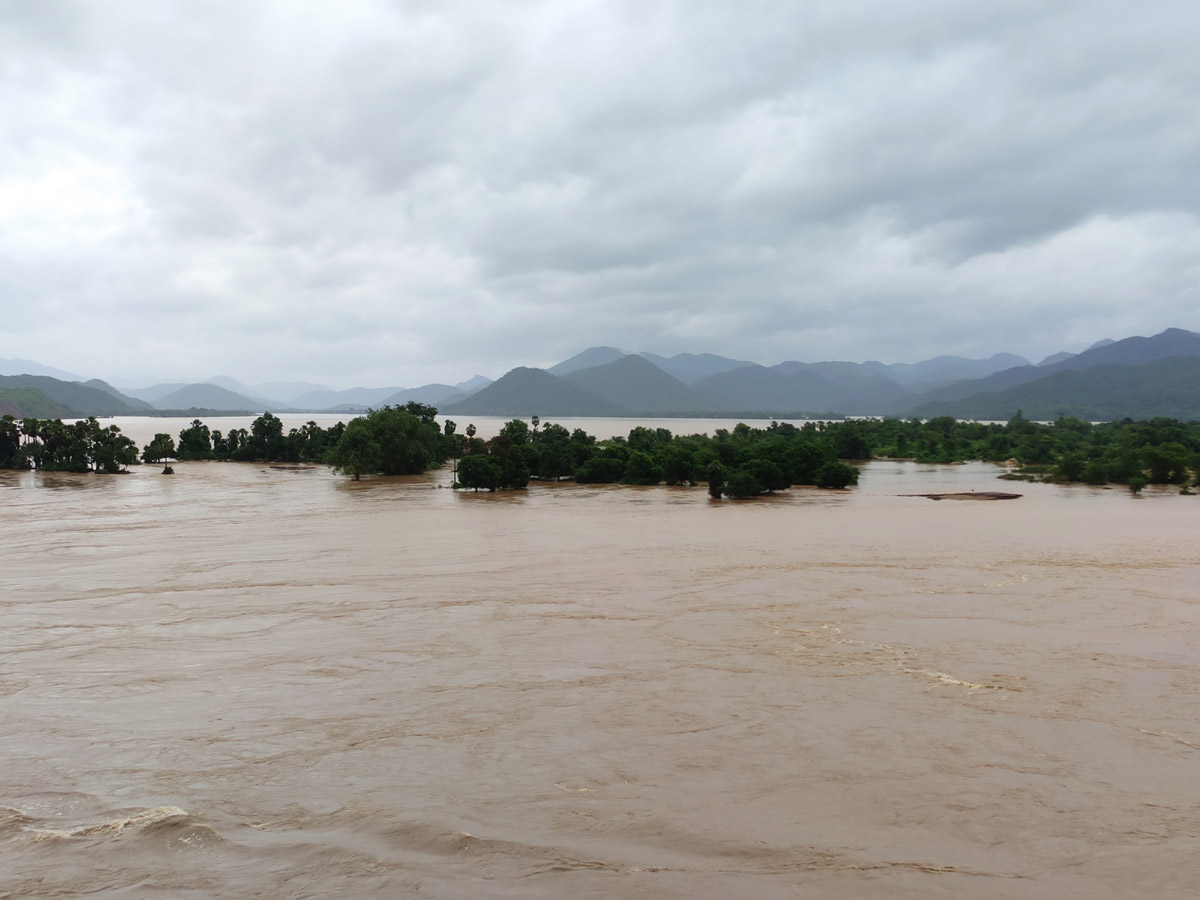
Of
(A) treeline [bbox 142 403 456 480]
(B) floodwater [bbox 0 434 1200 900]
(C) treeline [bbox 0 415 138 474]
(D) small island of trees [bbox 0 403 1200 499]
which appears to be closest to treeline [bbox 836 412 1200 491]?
(D) small island of trees [bbox 0 403 1200 499]

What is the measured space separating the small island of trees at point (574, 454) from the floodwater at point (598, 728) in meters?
34.7

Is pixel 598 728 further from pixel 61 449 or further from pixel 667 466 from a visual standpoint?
pixel 61 449

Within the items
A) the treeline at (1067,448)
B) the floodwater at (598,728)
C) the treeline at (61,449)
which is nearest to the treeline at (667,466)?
the treeline at (1067,448)

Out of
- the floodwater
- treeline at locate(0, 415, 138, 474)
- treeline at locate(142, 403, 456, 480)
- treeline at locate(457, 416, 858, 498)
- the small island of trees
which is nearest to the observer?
the floodwater

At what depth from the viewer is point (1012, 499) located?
54812 millimetres

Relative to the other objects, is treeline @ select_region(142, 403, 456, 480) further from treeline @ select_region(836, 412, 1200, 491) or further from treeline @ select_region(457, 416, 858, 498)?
treeline @ select_region(836, 412, 1200, 491)

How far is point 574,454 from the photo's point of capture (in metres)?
70.4

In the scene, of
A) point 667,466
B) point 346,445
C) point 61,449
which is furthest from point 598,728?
point 61,449

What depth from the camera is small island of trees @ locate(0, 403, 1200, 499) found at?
62.3 meters

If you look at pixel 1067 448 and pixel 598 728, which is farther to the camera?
pixel 1067 448

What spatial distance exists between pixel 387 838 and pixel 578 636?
9.16 meters

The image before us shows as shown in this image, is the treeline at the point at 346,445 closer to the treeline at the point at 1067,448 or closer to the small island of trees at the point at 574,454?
the small island of trees at the point at 574,454

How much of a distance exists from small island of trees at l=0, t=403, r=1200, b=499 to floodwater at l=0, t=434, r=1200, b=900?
34.7 m

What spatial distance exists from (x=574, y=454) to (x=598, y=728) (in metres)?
58.9
